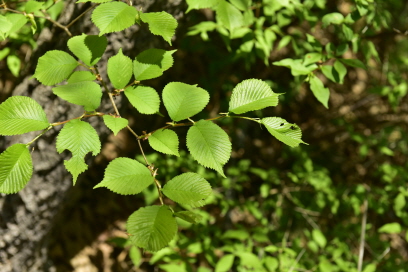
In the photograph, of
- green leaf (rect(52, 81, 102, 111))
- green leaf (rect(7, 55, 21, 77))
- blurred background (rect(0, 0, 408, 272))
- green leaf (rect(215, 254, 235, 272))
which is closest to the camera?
green leaf (rect(52, 81, 102, 111))

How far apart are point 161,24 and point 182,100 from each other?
20cm

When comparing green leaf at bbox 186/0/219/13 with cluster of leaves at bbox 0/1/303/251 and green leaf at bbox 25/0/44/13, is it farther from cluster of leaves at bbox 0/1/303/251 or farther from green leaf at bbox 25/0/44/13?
green leaf at bbox 25/0/44/13

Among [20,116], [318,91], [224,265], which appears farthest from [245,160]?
[20,116]

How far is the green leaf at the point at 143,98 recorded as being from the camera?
897 mm

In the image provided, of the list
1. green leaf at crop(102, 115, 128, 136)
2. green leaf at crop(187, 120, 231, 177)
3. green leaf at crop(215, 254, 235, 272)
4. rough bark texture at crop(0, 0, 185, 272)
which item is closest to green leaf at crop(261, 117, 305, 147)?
green leaf at crop(187, 120, 231, 177)

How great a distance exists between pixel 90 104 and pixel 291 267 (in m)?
1.26

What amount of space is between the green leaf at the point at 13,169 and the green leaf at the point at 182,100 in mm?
364

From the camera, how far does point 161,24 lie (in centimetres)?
86

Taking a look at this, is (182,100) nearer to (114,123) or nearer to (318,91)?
(114,123)

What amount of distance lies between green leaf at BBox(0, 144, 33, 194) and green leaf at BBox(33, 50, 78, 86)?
0.22 m

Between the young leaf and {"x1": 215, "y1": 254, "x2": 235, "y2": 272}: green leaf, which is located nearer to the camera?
the young leaf

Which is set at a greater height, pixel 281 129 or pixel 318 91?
pixel 281 129

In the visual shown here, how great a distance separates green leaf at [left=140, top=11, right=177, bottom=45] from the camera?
0.85 m

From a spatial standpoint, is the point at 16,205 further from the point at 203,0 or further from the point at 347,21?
the point at 347,21
